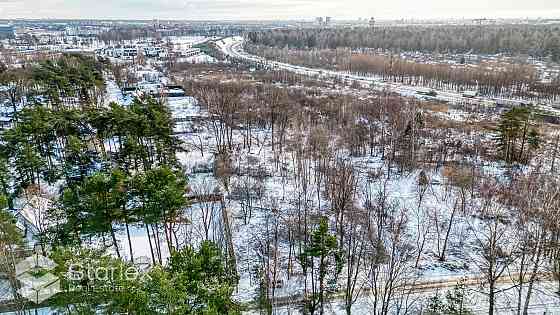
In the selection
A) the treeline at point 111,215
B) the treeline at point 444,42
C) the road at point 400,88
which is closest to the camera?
the treeline at point 111,215

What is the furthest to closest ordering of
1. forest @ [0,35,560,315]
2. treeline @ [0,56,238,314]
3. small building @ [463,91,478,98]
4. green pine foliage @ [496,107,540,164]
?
small building @ [463,91,478,98] → green pine foliage @ [496,107,540,164] → forest @ [0,35,560,315] → treeline @ [0,56,238,314]

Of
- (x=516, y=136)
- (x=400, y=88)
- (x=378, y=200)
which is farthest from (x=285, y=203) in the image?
(x=400, y=88)

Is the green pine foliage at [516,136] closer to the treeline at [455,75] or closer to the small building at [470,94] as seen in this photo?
the small building at [470,94]

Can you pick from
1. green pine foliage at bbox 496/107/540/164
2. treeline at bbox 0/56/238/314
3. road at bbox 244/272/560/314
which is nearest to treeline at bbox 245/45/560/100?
green pine foliage at bbox 496/107/540/164

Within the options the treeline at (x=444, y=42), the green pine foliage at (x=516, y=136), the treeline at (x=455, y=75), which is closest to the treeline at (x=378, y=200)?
the green pine foliage at (x=516, y=136)

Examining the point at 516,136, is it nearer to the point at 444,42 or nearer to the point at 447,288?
the point at 447,288

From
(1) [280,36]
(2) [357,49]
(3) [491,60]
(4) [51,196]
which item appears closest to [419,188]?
(4) [51,196]

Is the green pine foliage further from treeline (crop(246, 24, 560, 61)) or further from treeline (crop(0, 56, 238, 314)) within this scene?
treeline (crop(246, 24, 560, 61))

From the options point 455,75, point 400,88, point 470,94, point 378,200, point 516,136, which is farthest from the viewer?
point 455,75
